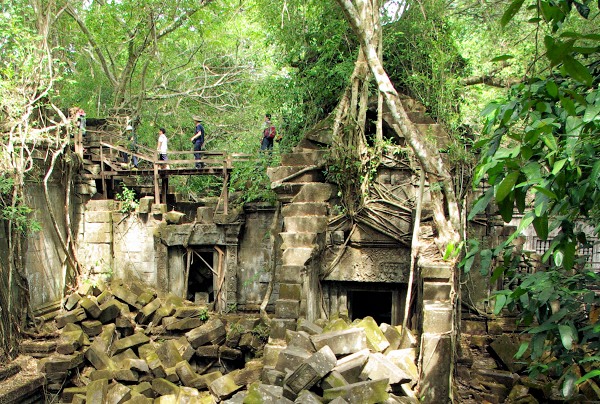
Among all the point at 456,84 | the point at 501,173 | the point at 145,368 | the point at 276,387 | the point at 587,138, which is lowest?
the point at 145,368

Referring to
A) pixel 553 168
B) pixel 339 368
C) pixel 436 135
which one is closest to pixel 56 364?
pixel 339 368

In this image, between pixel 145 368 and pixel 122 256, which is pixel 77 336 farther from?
pixel 122 256

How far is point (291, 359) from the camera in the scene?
531 cm

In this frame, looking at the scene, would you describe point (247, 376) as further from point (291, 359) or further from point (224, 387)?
point (291, 359)

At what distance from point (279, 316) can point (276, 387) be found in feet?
4.83

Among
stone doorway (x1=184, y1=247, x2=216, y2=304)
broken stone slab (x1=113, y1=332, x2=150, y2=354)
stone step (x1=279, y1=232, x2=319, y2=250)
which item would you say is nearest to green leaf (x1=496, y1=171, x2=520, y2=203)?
stone step (x1=279, y1=232, x2=319, y2=250)

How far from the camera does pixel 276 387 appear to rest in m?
5.09

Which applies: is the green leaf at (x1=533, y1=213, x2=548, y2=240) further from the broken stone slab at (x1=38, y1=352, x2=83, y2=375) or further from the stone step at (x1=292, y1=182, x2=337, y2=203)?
the broken stone slab at (x1=38, y1=352, x2=83, y2=375)

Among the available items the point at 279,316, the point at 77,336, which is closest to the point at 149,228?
the point at 77,336

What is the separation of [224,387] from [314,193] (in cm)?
320

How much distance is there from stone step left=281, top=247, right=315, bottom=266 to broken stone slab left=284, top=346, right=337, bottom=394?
197 cm

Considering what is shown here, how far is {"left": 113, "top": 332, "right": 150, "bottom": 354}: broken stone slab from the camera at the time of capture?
884cm

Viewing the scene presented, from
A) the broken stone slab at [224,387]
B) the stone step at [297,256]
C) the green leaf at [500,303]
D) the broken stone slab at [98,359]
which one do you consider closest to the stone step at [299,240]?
the stone step at [297,256]

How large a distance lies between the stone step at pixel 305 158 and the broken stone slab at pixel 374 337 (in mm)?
2962
